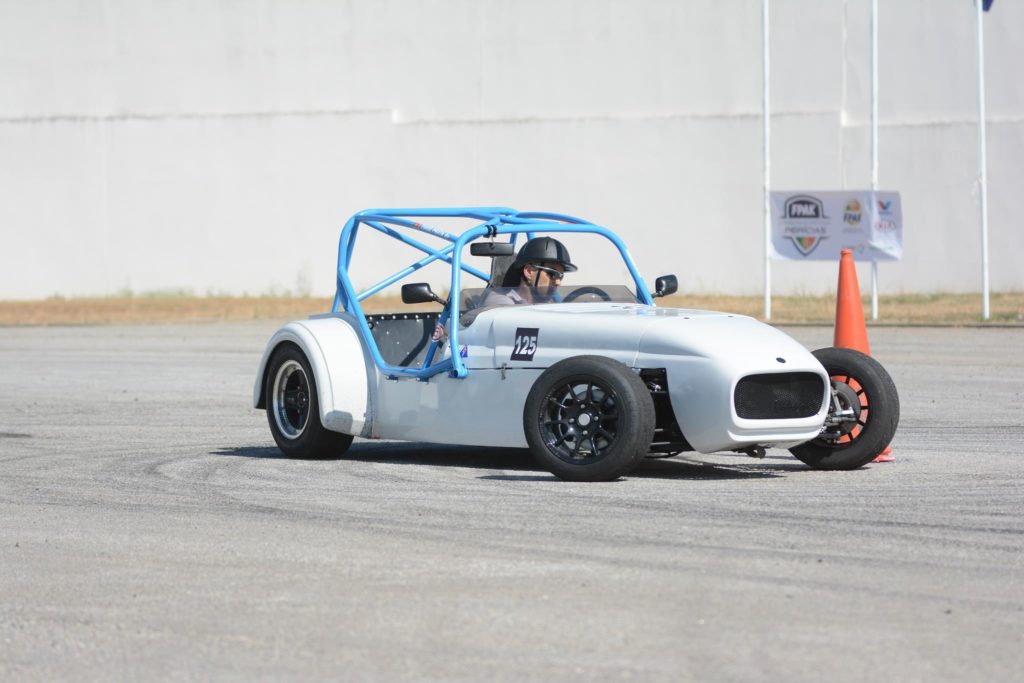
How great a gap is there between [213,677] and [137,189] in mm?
34834

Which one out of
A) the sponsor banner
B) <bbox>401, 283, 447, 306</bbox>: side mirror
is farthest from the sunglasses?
the sponsor banner

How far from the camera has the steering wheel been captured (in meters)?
10.5

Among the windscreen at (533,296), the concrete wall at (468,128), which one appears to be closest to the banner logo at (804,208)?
the concrete wall at (468,128)

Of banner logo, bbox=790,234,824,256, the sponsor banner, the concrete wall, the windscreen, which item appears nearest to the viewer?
the windscreen

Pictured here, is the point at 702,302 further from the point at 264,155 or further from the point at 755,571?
the point at 755,571

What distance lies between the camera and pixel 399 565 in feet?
22.0

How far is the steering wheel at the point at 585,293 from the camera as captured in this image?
10.5m

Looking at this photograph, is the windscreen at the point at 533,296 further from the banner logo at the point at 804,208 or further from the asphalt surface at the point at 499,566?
the banner logo at the point at 804,208

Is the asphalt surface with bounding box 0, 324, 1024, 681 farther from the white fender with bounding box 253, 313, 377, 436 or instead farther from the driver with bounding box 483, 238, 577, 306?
the driver with bounding box 483, 238, 577, 306

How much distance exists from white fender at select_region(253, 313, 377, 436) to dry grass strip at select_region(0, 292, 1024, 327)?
16.9 meters

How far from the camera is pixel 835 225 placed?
90.8 feet

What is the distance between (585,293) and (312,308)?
78.0 ft

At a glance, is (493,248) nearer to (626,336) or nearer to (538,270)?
(538,270)

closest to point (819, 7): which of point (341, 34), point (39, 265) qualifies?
point (341, 34)
